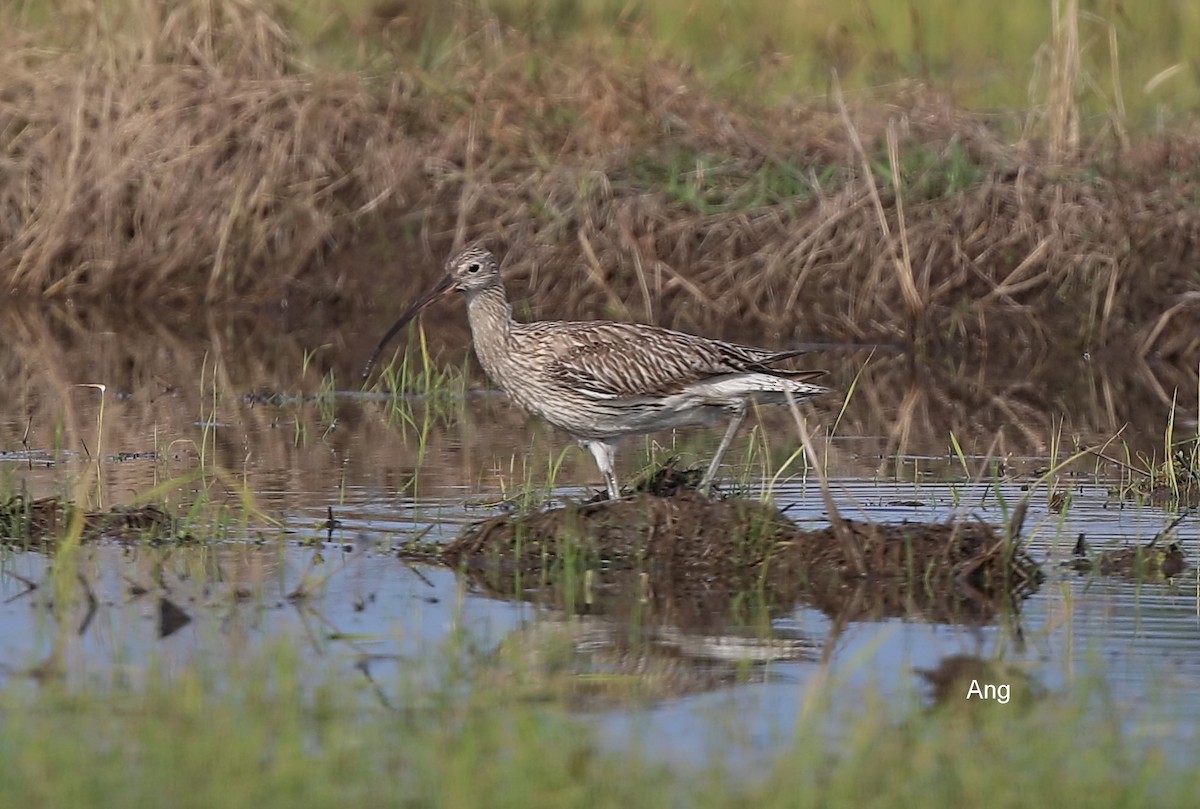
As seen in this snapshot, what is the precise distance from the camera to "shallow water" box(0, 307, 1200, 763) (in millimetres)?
6117

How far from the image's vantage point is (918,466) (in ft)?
34.2

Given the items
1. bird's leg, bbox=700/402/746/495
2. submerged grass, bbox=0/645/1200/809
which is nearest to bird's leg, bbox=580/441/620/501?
bird's leg, bbox=700/402/746/495

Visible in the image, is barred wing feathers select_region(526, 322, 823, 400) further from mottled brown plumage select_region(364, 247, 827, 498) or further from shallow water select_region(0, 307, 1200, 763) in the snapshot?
shallow water select_region(0, 307, 1200, 763)

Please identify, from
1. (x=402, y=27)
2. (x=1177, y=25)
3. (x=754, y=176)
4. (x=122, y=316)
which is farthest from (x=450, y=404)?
(x=1177, y=25)

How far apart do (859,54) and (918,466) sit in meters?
10.0

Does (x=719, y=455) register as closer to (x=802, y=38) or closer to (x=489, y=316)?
(x=489, y=316)

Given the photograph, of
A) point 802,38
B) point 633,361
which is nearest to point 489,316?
point 633,361

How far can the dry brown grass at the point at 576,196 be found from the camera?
50.5 feet

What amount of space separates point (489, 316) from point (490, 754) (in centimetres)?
487

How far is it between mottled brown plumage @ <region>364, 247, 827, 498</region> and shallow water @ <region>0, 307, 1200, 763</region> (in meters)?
0.33

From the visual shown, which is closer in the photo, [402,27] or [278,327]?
[278,327]

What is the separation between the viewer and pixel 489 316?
9844mm

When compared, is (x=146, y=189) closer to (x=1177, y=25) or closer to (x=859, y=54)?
(x=859, y=54)

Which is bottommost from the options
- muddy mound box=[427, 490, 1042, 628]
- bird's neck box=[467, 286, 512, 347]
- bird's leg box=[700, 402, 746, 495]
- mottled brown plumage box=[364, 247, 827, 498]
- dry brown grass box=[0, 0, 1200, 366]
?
muddy mound box=[427, 490, 1042, 628]
